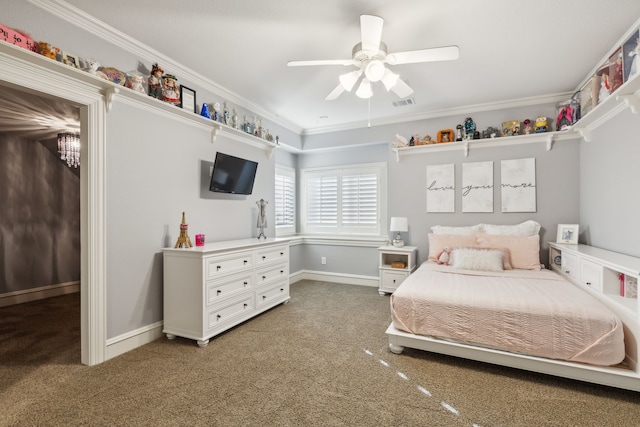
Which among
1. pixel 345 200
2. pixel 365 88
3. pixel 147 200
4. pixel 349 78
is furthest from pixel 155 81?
pixel 345 200

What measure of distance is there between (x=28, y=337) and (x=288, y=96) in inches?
146

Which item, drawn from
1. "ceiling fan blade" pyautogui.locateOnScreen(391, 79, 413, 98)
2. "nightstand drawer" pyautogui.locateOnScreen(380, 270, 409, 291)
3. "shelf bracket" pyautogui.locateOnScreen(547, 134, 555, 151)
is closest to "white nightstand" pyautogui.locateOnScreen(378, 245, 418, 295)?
"nightstand drawer" pyautogui.locateOnScreen(380, 270, 409, 291)

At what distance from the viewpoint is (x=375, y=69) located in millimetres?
2342

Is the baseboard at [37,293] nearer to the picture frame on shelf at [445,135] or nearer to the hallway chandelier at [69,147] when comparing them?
the hallway chandelier at [69,147]

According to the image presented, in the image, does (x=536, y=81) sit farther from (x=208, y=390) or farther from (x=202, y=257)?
(x=208, y=390)

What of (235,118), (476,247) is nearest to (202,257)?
(235,118)

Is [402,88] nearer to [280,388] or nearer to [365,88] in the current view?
[365,88]

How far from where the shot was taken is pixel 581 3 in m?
2.12

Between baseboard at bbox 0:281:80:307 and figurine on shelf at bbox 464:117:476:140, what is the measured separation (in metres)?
6.27

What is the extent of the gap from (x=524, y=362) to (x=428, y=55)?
235 cm

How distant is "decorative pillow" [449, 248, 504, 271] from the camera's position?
3.37m

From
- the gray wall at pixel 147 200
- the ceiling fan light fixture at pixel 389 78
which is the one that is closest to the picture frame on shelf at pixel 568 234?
the ceiling fan light fixture at pixel 389 78

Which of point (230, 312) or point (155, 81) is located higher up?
point (155, 81)

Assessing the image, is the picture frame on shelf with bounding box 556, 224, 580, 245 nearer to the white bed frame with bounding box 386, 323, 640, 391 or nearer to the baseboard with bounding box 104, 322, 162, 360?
the white bed frame with bounding box 386, 323, 640, 391
